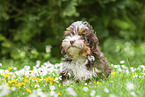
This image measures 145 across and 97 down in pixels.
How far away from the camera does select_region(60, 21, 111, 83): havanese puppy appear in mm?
3432

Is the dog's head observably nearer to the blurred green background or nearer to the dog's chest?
the dog's chest

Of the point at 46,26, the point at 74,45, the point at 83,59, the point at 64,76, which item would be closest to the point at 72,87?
the point at 64,76

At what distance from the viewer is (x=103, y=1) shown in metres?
6.76

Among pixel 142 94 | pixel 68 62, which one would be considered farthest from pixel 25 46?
pixel 142 94

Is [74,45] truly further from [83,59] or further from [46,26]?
[46,26]

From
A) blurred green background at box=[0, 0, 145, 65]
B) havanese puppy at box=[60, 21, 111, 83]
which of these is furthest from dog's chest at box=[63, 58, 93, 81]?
blurred green background at box=[0, 0, 145, 65]

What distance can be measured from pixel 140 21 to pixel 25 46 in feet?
16.6

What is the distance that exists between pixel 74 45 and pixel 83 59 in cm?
40

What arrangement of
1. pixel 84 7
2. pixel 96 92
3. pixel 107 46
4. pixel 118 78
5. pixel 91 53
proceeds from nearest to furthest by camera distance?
1. pixel 96 92
2. pixel 91 53
3. pixel 118 78
4. pixel 107 46
5. pixel 84 7

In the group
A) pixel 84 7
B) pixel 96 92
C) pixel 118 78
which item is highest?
pixel 84 7

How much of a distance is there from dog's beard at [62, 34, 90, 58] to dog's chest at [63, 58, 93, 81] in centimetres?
21

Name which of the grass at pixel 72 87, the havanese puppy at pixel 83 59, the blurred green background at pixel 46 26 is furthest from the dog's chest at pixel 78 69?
the blurred green background at pixel 46 26

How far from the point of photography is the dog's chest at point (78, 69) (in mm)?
3561

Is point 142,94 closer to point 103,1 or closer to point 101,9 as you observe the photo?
point 103,1
